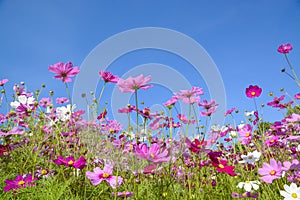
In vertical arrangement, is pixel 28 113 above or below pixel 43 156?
above

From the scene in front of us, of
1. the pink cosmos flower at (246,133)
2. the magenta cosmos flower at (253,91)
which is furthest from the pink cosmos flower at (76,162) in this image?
the magenta cosmos flower at (253,91)

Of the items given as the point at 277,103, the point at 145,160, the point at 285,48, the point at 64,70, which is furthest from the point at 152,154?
the point at 277,103

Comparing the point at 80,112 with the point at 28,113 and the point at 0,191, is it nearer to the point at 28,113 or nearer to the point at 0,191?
the point at 28,113

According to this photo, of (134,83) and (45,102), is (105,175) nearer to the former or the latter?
(134,83)

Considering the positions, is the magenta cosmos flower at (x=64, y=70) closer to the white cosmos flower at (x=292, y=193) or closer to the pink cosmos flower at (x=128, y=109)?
the pink cosmos flower at (x=128, y=109)

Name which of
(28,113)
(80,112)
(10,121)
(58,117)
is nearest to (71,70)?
(80,112)

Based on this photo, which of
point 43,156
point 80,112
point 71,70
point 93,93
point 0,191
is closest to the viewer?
point 71,70

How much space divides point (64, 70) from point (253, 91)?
3.56 feet

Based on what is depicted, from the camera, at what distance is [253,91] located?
5.63ft

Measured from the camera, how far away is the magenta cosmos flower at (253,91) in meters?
1.70

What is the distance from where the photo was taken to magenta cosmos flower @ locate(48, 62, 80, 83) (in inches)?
53.7

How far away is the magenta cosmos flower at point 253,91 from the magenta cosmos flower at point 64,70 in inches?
39.4

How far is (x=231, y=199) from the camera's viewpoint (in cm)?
144

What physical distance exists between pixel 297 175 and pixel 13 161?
1.89m
